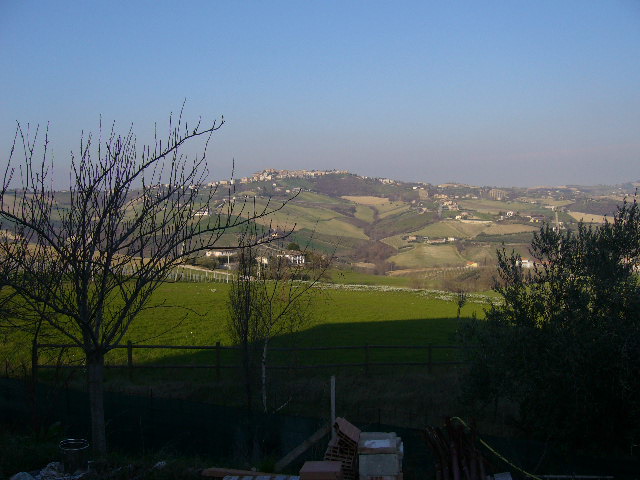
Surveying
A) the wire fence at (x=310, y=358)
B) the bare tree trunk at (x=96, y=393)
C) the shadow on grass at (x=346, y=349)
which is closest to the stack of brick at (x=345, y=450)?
the bare tree trunk at (x=96, y=393)

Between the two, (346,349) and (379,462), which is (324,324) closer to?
(346,349)

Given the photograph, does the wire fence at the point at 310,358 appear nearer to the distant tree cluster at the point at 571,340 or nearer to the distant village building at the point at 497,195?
the distant tree cluster at the point at 571,340

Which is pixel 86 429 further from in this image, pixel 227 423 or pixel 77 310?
pixel 77 310

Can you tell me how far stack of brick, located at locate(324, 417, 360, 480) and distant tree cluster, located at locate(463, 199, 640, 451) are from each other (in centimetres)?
428

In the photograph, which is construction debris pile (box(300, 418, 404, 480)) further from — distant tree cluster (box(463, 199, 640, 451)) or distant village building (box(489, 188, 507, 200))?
distant village building (box(489, 188, 507, 200))

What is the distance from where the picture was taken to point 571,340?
31.5ft

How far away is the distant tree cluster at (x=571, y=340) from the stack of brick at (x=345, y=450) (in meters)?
4.28

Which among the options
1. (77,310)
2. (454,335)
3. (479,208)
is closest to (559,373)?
(454,335)

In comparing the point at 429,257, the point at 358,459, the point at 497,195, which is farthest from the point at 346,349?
the point at 497,195

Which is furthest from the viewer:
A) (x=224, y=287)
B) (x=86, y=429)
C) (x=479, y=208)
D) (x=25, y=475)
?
(x=479, y=208)

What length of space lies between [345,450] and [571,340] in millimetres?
4701

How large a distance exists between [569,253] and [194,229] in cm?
815

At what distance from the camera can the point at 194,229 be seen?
22.7 feet

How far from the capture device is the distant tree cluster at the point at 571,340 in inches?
364
